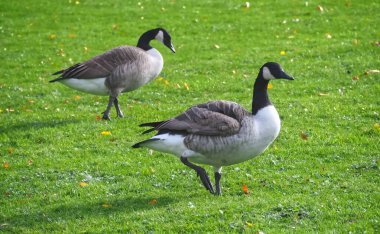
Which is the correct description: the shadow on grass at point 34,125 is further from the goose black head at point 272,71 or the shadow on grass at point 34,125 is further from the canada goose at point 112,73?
the goose black head at point 272,71

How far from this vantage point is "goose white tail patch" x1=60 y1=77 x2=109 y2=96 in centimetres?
1453

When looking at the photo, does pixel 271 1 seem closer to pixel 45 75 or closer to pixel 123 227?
pixel 45 75

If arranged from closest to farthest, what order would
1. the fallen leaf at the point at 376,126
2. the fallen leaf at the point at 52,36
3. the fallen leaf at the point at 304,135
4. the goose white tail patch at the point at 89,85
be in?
the fallen leaf at the point at 304,135, the fallen leaf at the point at 376,126, the goose white tail patch at the point at 89,85, the fallen leaf at the point at 52,36

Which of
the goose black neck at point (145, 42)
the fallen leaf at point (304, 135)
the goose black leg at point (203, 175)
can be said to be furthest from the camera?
the goose black neck at point (145, 42)

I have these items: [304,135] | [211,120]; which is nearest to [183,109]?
[304,135]

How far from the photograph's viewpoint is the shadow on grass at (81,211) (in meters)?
9.68

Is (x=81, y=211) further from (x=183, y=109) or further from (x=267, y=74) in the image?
(x=183, y=109)

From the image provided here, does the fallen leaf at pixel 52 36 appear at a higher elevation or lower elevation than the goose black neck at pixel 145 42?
lower

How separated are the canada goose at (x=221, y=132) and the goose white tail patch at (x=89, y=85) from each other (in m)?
4.52

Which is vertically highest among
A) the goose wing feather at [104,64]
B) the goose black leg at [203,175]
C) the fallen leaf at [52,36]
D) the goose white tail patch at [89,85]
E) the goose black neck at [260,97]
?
the goose black neck at [260,97]

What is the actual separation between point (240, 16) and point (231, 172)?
44.8 feet

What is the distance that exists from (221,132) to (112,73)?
5.38 metres

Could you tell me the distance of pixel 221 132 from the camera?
1006 cm

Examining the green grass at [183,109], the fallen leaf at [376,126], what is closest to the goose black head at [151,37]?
the green grass at [183,109]
